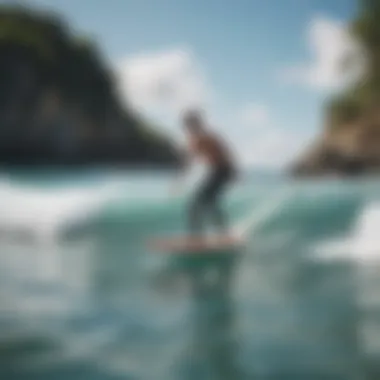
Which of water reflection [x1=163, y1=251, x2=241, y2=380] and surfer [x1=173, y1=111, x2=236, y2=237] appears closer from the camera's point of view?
water reflection [x1=163, y1=251, x2=241, y2=380]

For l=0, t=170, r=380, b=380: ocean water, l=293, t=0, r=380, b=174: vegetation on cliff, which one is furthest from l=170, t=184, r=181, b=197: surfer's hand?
l=293, t=0, r=380, b=174: vegetation on cliff

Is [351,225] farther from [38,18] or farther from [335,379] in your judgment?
[38,18]

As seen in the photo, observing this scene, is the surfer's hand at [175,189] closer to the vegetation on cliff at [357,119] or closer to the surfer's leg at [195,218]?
the surfer's leg at [195,218]

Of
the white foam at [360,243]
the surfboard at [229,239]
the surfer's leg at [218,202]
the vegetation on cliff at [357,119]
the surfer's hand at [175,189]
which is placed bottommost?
the white foam at [360,243]

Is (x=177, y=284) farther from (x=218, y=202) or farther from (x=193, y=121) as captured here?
(x=193, y=121)

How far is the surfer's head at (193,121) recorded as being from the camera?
1.62 metres

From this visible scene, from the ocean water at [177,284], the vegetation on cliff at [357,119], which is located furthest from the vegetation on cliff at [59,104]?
the vegetation on cliff at [357,119]

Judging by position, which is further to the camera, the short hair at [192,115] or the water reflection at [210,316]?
the short hair at [192,115]

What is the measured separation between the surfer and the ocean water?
34 mm

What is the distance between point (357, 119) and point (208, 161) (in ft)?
1.23

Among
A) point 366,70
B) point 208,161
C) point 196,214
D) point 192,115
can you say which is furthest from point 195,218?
point 366,70

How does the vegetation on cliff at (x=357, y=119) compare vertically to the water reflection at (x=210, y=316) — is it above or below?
above

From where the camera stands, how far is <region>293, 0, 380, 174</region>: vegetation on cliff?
163 cm

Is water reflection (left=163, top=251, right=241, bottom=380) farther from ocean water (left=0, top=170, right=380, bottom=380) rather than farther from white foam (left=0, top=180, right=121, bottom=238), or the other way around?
white foam (left=0, top=180, right=121, bottom=238)
